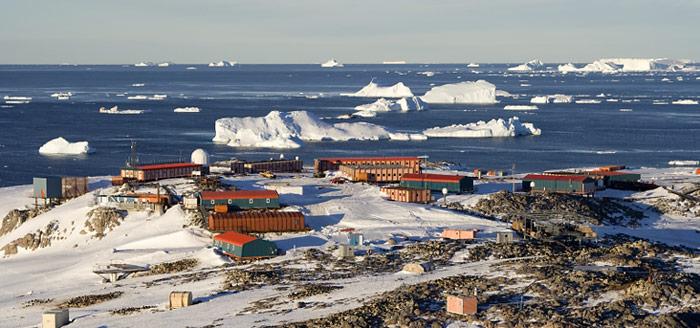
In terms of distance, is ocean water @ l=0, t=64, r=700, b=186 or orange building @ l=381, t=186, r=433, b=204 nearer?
orange building @ l=381, t=186, r=433, b=204

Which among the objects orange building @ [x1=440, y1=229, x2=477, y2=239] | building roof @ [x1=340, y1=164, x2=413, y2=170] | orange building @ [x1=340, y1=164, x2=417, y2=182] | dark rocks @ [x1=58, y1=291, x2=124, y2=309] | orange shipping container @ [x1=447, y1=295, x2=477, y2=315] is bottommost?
dark rocks @ [x1=58, y1=291, x2=124, y2=309]

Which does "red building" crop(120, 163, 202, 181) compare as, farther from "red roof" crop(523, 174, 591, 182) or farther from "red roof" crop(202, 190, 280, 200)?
"red roof" crop(523, 174, 591, 182)

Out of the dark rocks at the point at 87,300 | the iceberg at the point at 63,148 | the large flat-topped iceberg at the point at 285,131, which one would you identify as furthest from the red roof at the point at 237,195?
the large flat-topped iceberg at the point at 285,131

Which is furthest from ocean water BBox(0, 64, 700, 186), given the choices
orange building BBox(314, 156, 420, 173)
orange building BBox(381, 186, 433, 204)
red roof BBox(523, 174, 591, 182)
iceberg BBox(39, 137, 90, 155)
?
orange building BBox(381, 186, 433, 204)

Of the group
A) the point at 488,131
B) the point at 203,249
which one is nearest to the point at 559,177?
the point at 203,249

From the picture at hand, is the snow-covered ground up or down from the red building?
down

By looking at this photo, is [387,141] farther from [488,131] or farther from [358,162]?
[358,162]
